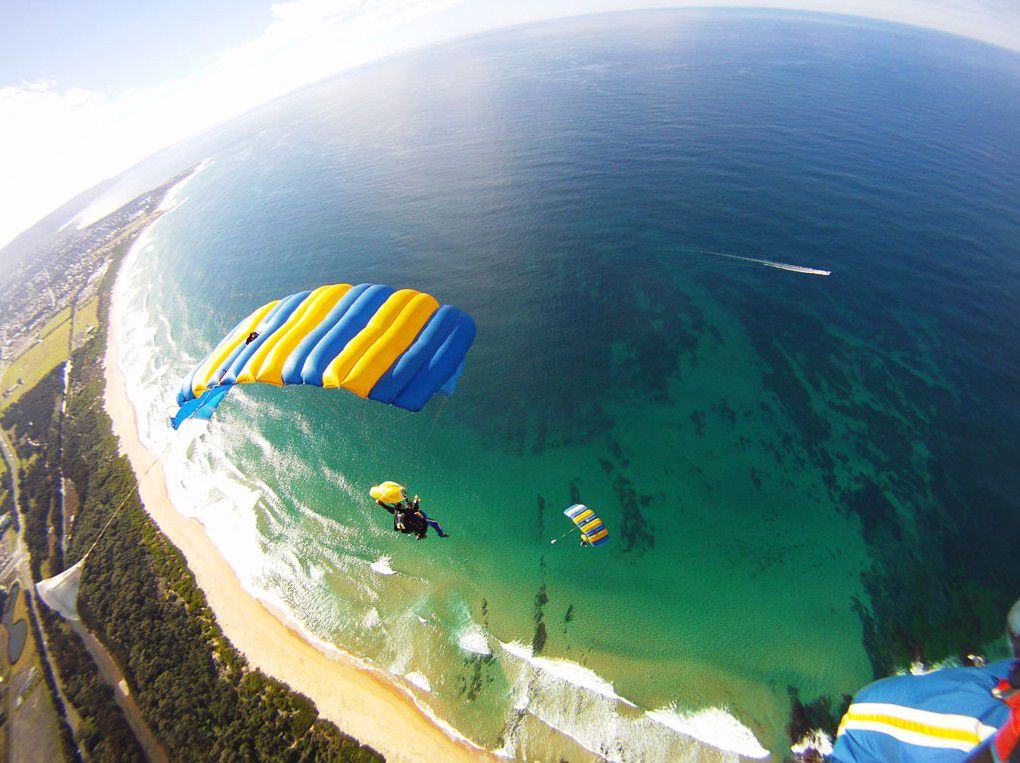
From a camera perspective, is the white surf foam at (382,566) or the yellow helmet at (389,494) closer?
the yellow helmet at (389,494)

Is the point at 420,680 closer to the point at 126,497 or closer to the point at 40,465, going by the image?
the point at 126,497

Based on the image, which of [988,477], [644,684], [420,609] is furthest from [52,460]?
[988,477]

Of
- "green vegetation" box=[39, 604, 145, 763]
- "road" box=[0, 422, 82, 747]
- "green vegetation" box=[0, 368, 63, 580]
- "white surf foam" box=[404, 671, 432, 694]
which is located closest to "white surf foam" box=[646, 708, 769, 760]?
"white surf foam" box=[404, 671, 432, 694]

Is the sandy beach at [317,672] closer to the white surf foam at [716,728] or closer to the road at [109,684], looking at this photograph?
the road at [109,684]

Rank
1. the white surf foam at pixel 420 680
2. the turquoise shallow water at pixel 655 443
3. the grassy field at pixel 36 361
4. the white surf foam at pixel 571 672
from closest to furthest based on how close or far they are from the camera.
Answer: the white surf foam at pixel 571 672 → the turquoise shallow water at pixel 655 443 → the white surf foam at pixel 420 680 → the grassy field at pixel 36 361

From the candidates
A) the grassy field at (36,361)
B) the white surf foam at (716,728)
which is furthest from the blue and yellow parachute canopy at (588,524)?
the grassy field at (36,361)

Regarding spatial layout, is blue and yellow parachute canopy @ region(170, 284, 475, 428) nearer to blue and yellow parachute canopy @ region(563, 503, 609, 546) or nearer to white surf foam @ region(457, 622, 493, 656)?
blue and yellow parachute canopy @ region(563, 503, 609, 546)

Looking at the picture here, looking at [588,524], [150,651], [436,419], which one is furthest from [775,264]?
[150,651]

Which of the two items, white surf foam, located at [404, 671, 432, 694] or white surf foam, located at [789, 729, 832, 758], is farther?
white surf foam, located at [404, 671, 432, 694]
